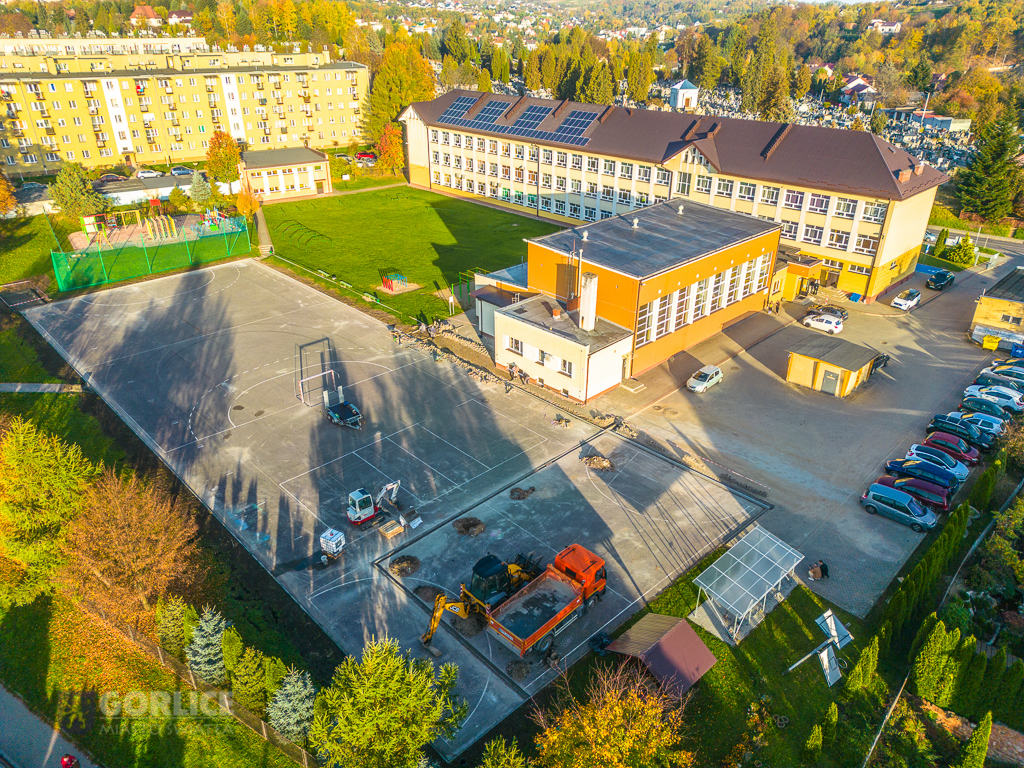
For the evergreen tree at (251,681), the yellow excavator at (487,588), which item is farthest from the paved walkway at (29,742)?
the yellow excavator at (487,588)

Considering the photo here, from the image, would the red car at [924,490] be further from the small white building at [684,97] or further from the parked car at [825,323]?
the small white building at [684,97]

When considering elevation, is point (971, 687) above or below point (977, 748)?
below

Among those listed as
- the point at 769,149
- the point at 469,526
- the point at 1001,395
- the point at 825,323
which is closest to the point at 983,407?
the point at 1001,395

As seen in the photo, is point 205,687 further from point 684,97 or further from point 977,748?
point 684,97

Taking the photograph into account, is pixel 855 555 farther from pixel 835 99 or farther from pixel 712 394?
pixel 835 99

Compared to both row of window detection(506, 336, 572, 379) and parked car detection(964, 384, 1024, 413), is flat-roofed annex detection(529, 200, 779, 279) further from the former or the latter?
parked car detection(964, 384, 1024, 413)

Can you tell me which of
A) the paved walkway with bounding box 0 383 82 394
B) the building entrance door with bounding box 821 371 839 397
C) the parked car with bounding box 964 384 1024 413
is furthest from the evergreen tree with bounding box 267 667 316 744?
the parked car with bounding box 964 384 1024 413

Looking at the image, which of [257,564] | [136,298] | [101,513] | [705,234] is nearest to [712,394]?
[705,234]
